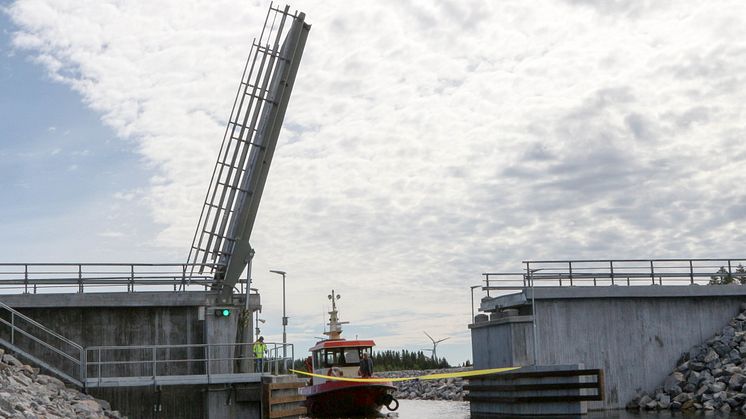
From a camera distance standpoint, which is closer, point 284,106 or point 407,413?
point 284,106

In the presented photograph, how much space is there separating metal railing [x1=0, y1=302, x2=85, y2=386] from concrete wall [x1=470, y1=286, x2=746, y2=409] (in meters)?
15.7

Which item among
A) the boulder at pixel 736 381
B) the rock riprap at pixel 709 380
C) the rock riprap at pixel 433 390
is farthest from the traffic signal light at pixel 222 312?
the rock riprap at pixel 433 390

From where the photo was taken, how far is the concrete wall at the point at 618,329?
3525 centimetres

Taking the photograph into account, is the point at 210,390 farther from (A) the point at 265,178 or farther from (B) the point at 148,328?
(A) the point at 265,178

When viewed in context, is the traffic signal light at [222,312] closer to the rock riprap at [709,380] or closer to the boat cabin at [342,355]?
the boat cabin at [342,355]

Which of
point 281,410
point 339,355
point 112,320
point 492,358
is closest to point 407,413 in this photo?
point 339,355

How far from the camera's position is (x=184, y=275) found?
33.9 metres

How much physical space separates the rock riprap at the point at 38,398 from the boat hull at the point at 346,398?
11400mm

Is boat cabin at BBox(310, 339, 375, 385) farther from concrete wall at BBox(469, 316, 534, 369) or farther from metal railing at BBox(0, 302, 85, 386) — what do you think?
metal railing at BBox(0, 302, 85, 386)

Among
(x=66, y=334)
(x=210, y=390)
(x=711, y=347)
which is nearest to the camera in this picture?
(x=210, y=390)

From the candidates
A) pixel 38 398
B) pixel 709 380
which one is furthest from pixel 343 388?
pixel 38 398

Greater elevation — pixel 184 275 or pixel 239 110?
pixel 239 110

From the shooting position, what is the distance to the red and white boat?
38344mm

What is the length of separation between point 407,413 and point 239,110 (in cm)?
1717
